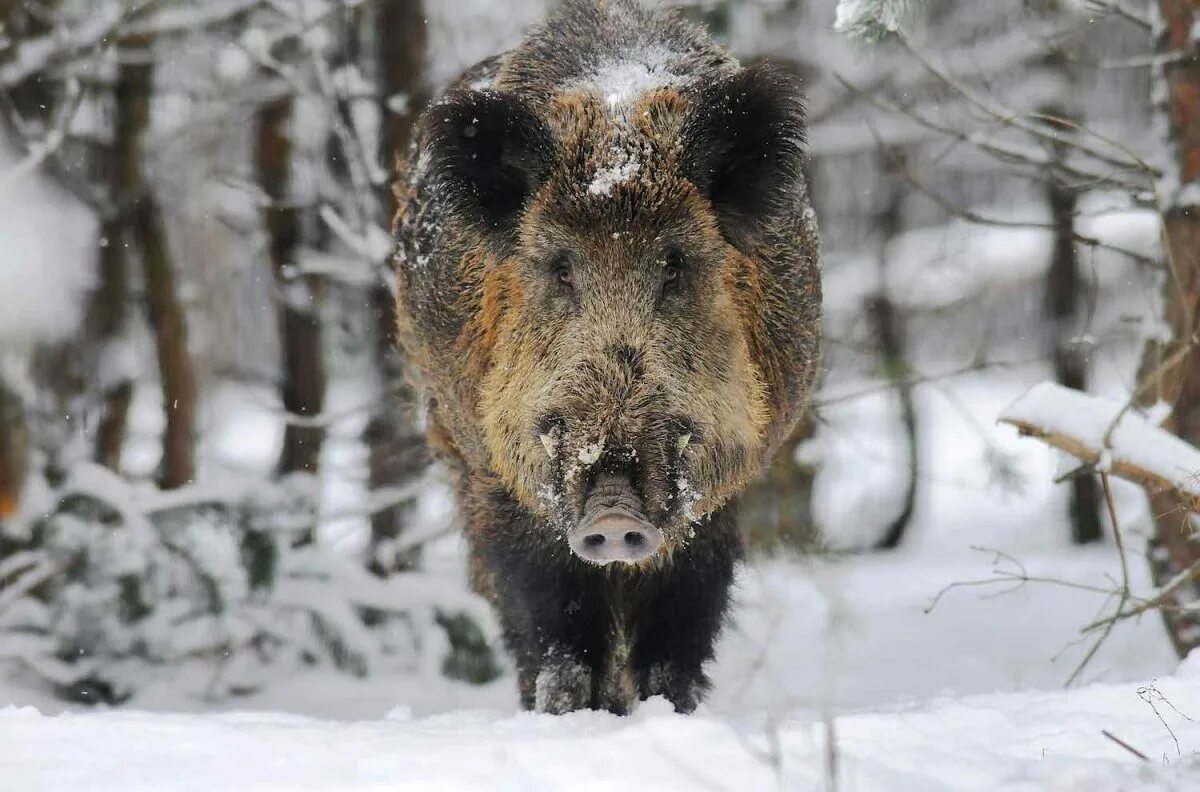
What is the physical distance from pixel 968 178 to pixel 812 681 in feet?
21.2

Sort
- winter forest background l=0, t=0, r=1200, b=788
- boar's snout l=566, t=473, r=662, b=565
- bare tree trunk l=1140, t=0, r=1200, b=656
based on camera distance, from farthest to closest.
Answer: winter forest background l=0, t=0, r=1200, b=788 < bare tree trunk l=1140, t=0, r=1200, b=656 < boar's snout l=566, t=473, r=662, b=565

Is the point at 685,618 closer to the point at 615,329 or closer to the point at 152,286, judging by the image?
the point at 615,329

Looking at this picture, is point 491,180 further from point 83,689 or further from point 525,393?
point 83,689

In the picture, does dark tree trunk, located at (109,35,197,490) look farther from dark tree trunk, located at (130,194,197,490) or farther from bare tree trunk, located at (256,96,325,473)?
bare tree trunk, located at (256,96,325,473)

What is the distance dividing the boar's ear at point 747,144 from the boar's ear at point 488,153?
1.55ft

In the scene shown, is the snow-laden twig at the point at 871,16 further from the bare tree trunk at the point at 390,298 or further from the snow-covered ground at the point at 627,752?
the bare tree trunk at the point at 390,298

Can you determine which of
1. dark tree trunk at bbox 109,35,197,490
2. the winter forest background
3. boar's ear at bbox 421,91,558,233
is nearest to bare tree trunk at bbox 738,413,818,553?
the winter forest background

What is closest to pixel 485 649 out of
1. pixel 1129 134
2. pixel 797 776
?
pixel 797 776

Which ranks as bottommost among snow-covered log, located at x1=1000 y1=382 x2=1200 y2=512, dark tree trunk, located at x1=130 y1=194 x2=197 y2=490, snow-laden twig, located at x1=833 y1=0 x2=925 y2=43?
snow-covered log, located at x1=1000 y1=382 x2=1200 y2=512

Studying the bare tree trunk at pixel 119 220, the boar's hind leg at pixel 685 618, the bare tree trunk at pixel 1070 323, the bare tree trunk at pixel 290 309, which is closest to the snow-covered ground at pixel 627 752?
the boar's hind leg at pixel 685 618

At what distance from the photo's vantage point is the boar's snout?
10.6 feet

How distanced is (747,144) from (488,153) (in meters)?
0.83

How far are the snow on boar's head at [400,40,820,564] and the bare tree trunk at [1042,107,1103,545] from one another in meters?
6.98

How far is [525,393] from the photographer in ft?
12.9
